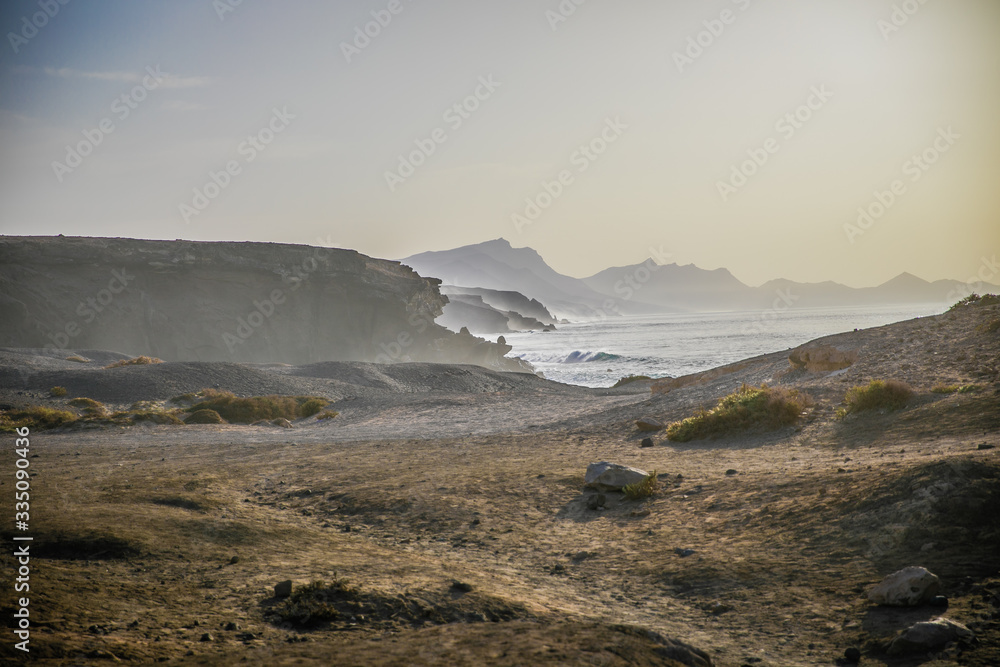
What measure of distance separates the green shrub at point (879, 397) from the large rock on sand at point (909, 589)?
7.02 metres

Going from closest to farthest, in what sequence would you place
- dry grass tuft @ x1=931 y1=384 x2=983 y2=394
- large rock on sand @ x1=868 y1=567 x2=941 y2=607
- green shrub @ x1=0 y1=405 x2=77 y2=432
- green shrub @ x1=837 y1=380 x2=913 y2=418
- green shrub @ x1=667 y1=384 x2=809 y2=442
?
1. large rock on sand @ x1=868 y1=567 x2=941 y2=607
2. dry grass tuft @ x1=931 y1=384 x2=983 y2=394
3. green shrub @ x1=837 y1=380 x2=913 y2=418
4. green shrub @ x1=667 y1=384 x2=809 y2=442
5. green shrub @ x1=0 y1=405 x2=77 y2=432

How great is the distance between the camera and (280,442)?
14703 millimetres

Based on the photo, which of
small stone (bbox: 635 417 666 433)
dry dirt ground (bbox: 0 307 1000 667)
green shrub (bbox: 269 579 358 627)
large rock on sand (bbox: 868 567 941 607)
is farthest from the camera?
small stone (bbox: 635 417 666 433)

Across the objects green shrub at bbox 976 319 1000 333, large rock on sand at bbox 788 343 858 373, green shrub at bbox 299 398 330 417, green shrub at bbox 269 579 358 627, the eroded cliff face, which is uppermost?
the eroded cliff face

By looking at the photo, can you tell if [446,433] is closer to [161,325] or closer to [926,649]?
[926,649]

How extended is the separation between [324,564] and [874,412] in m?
9.64

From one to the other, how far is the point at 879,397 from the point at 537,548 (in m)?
7.66

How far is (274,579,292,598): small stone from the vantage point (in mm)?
4466

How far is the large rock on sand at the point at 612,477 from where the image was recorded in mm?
8250

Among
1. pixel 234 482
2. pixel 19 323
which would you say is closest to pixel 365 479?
pixel 234 482

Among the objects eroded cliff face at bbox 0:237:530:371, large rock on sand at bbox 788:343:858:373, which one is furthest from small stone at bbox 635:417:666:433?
eroded cliff face at bbox 0:237:530:371

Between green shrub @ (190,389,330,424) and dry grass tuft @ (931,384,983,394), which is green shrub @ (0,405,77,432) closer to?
green shrub @ (190,389,330,424)

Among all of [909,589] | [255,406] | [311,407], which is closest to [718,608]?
[909,589]

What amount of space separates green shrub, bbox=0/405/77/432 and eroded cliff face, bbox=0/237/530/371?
2374 centimetres
